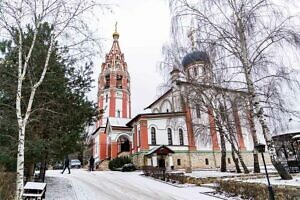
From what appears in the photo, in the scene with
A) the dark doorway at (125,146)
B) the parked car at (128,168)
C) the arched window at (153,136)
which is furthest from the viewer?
the dark doorway at (125,146)

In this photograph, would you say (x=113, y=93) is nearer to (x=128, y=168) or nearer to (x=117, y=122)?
(x=117, y=122)

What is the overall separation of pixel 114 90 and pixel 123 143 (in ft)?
33.8

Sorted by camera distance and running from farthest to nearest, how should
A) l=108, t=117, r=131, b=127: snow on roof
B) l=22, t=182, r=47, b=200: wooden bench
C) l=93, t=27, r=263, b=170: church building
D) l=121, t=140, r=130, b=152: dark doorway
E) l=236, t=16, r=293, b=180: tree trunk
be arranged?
l=108, t=117, r=131, b=127: snow on roof
l=121, t=140, r=130, b=152: dark doorway
l=93, t=27, r=263, b=170: church building
l=236, t=16, r=293, b=180: tree trunk
l=22, t=182, r=47, b=200: wooden bench

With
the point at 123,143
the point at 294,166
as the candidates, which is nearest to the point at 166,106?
the point at 123,143

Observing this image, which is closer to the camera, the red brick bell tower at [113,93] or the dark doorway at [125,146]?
the dark doorway at [125,146]

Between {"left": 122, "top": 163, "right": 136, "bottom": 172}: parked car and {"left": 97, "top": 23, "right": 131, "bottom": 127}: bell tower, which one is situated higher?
{"left": 97, "top": 23, "right": 131, "bottom": 127}: bell tower

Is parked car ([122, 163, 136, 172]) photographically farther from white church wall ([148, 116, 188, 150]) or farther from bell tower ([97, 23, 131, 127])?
bell tower ([97, 23, 131, 127])

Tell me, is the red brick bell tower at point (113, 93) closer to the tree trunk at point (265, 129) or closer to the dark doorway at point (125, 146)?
the dark doorway at point (125, 146)

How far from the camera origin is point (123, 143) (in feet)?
118

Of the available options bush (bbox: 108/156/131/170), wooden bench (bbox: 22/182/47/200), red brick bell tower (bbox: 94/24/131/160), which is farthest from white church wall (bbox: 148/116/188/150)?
wooden bench (bbox: 22/182/47/200)

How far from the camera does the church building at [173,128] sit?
18.3 metres

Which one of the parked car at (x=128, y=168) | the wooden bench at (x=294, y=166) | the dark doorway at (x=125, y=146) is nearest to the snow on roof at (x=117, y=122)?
the dark doorway at (x=125, y=146)

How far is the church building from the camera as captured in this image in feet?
59.9

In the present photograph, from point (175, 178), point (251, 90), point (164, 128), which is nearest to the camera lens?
point (251, 90)
